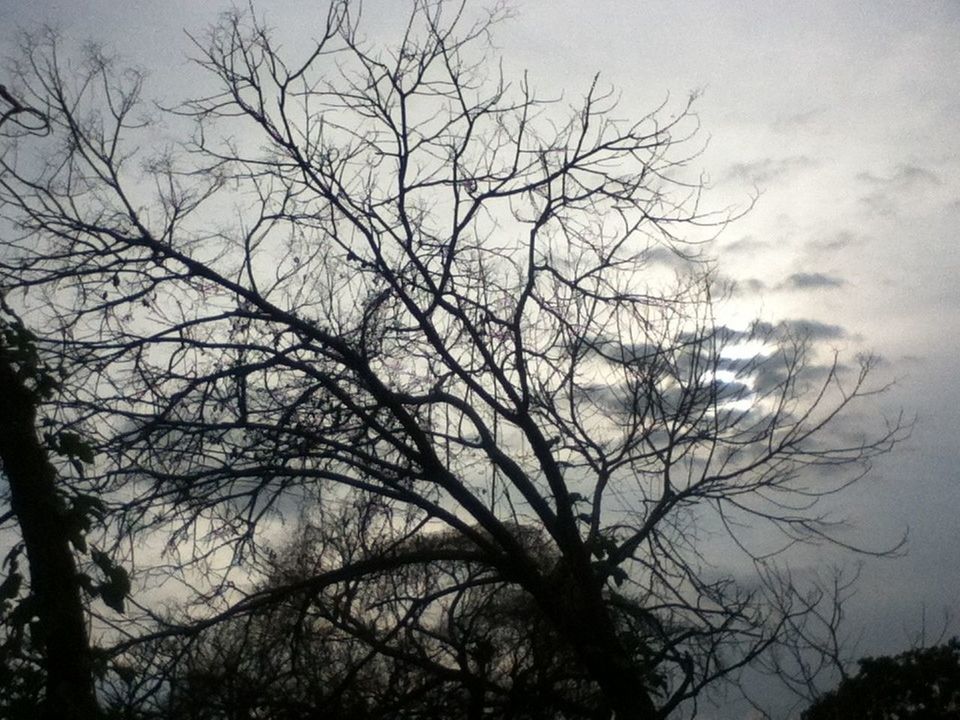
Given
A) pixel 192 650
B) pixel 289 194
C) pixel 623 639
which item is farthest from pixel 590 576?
pixel 289 194

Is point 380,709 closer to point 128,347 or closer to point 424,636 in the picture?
point 424,636

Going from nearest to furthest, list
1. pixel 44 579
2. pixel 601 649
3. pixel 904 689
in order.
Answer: pixel 44 579
pixel 601 649
pixel 904 689

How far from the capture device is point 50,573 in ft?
20.6

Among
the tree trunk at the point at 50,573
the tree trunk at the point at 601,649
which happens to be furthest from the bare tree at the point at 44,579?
the tree trunk at the point at 601,649

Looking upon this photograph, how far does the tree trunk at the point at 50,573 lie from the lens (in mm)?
6184

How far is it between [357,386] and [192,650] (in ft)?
9.61

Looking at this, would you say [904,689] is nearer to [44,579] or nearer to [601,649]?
[601,649]

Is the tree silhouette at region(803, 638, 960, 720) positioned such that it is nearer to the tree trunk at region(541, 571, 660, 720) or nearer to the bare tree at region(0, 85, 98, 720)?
the tree trunk at region(541, 571, 660, 720)

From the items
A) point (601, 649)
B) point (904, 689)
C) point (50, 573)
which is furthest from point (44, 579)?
point (904, 689)

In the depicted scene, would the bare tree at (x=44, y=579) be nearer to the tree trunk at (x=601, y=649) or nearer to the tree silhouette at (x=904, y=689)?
the tree trunk at (x=601, y=649)

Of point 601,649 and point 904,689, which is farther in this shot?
point 904,689

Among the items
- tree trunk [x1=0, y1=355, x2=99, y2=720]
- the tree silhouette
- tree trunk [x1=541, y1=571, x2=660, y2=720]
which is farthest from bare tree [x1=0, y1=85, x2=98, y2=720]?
the tree silhouette

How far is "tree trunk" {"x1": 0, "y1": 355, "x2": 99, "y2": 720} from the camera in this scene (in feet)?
20.3

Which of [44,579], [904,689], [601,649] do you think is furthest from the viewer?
[904,689]
